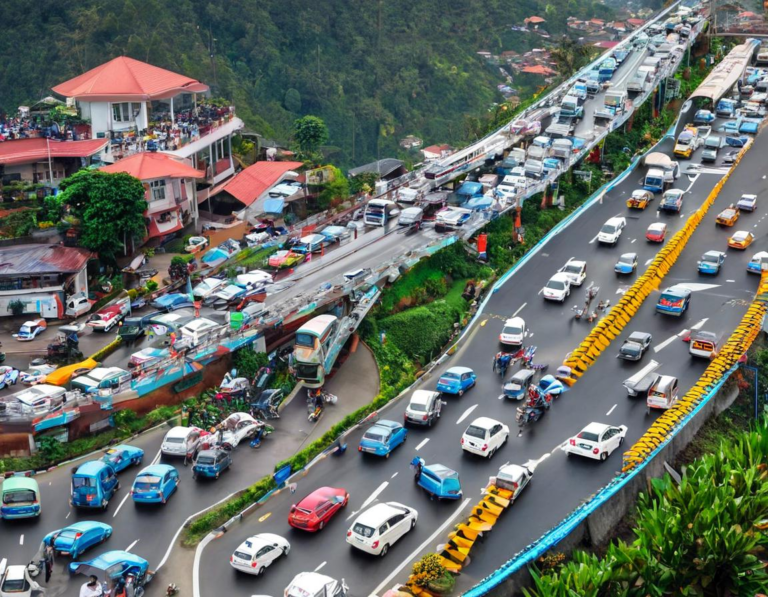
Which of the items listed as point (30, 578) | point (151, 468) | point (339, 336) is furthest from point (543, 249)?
point (30, 578)

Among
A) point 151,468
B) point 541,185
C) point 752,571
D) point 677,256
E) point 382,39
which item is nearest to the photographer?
point 752,571

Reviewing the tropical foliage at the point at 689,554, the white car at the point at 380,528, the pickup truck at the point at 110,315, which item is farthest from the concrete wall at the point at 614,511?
the pickup truck at the point at 110,315

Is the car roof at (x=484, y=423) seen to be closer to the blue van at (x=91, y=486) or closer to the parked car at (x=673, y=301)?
the blue van at (x=91, y=486)

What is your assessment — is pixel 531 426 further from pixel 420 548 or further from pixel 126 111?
pixel 126 111

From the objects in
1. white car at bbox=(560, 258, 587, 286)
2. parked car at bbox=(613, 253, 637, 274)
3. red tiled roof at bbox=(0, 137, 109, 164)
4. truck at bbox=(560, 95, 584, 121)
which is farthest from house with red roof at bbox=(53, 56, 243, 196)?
parked car at bbox=(613, 253, 637, 274)

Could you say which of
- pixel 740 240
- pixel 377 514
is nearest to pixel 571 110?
pixel 740 240

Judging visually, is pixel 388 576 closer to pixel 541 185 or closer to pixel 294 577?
pixel 294 577
